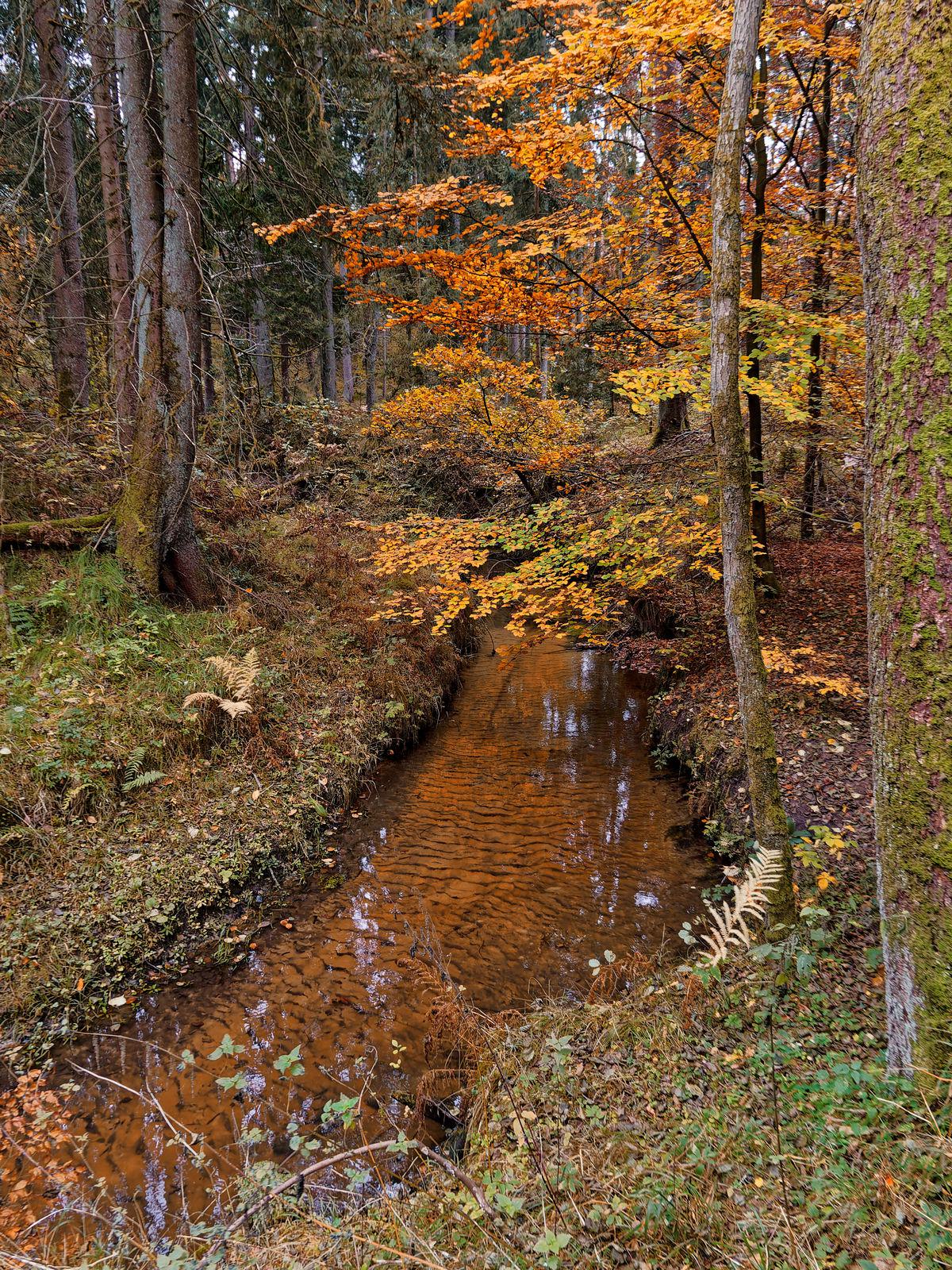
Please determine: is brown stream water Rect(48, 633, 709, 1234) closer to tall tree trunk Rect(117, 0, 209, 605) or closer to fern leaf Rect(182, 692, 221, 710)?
fern leaf Rect(182, 692, 221, 710)

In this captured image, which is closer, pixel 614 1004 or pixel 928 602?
pixel 928 602

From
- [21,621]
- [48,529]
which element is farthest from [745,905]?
[48,529]

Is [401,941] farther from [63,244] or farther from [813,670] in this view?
[63,244]

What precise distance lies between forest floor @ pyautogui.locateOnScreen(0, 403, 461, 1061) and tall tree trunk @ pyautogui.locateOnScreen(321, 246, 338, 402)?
12522 millimetres

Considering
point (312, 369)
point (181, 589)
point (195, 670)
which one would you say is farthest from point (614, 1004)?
point (312, 369)

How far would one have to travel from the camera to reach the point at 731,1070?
3.09 metres

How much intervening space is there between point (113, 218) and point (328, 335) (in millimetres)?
12674

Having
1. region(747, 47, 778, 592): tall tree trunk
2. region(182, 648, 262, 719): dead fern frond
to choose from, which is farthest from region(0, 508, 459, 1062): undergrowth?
region(747, 47, 778, 592): tall tree trunk

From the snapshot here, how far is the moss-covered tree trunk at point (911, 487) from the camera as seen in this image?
2.14 metres

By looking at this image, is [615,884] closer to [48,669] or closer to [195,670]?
[195,670]

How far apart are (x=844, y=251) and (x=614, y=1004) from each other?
8.73m

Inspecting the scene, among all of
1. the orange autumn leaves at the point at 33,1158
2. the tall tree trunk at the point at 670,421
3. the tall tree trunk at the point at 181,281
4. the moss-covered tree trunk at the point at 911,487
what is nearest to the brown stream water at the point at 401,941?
the orange autumn leaves at the point at 33,1158

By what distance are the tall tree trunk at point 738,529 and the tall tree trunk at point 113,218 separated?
6128mm

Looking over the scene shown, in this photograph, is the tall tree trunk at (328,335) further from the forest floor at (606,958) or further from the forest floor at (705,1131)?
the forest floor at (705,1131)
